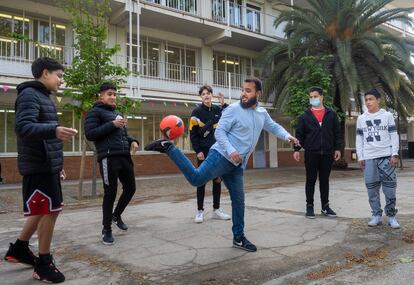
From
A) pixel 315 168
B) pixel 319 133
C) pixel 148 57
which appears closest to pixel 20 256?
pixel 315 168

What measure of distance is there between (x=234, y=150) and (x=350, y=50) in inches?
603

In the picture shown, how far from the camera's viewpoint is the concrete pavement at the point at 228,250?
376 cm

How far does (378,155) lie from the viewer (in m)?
5.78

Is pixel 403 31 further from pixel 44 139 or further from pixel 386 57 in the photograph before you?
pixel 44 139

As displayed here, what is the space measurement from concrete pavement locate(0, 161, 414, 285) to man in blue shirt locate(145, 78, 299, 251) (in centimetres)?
54

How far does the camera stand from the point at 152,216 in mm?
6977

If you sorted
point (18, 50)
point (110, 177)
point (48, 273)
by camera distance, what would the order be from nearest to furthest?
point (48, 273) < point (110, 177) < point (18, 50)

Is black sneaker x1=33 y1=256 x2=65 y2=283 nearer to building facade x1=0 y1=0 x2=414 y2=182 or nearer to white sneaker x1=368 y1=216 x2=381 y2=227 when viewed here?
white sneaker x1=368 y1=216 x2=381 y2=227

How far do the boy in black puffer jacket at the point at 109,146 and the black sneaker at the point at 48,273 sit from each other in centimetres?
124

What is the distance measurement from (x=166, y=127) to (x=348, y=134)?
29.0 metres

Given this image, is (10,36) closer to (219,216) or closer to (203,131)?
(203,131)

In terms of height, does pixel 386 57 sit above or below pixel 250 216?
above

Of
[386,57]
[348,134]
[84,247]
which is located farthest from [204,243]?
[348,134]

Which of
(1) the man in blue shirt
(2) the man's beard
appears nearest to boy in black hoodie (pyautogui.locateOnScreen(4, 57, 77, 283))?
(1) the man in blue shirt
